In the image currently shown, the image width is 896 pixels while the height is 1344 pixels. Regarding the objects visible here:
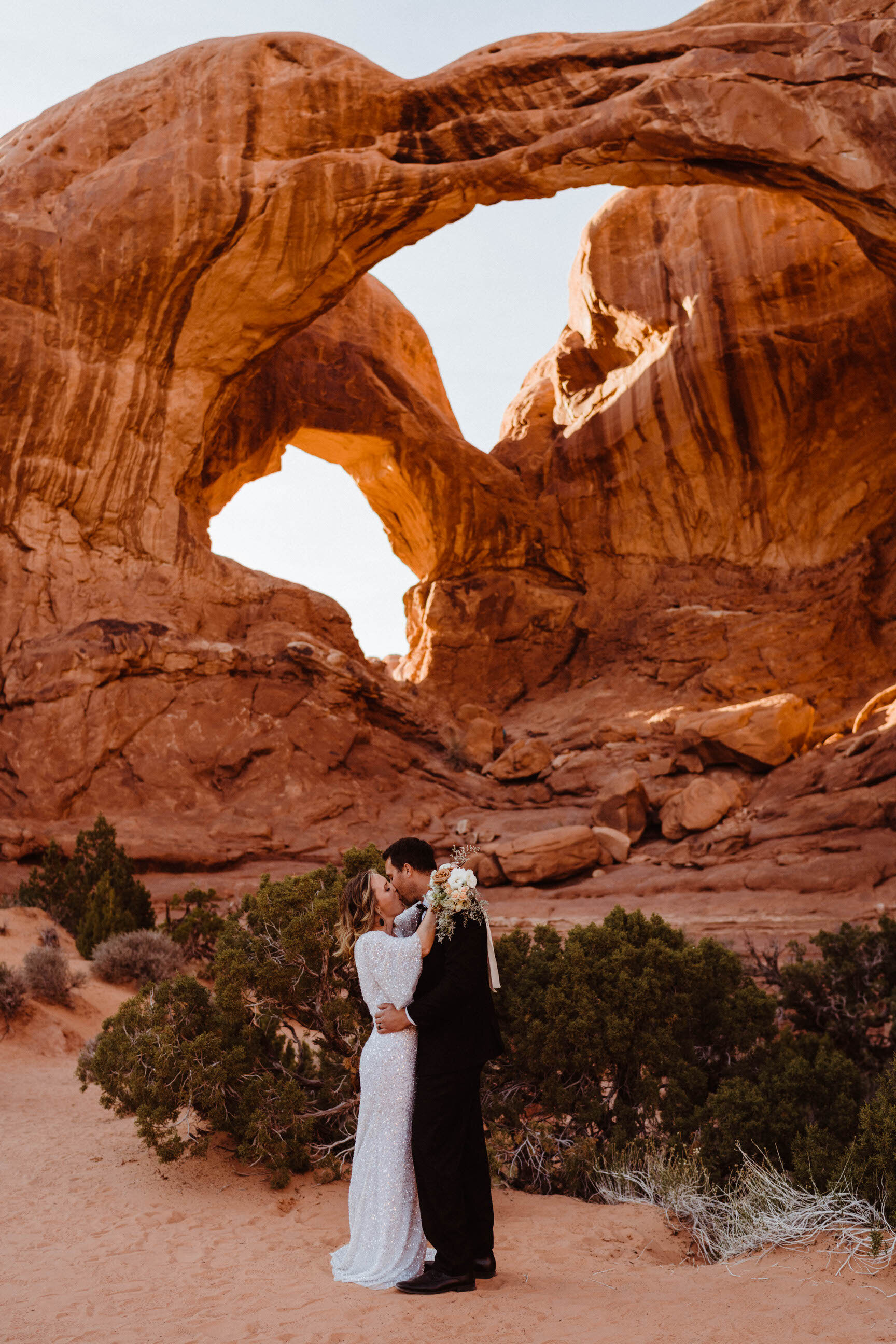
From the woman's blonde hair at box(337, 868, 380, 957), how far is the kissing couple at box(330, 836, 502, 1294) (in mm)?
63

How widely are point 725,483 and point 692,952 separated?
16515 mm

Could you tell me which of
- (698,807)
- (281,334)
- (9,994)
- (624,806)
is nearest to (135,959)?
(9,994)

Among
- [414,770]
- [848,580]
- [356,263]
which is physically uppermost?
[356,263]

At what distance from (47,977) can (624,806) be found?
26.6ft

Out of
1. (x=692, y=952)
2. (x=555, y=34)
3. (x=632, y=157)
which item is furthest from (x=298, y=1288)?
(x=555, y=34)

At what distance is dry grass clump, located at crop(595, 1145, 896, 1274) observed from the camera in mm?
4391

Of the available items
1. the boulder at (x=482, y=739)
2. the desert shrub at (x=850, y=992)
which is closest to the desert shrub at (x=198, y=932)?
the desert shrub at (x=850, y=992)

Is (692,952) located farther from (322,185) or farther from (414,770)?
(322,185)

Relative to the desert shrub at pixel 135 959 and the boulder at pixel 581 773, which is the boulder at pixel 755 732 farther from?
the desert shrub at pixel 135 959

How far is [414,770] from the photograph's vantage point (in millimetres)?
17250

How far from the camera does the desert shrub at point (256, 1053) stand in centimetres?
563

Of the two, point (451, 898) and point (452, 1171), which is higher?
point (451, 898)

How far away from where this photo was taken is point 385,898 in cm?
422

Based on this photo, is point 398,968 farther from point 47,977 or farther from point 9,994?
point 47,977
